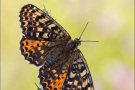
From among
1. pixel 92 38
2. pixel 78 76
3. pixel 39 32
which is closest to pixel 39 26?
pixel 39 32

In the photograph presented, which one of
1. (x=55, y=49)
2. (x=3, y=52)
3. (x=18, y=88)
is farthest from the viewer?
(x=3, y=52)

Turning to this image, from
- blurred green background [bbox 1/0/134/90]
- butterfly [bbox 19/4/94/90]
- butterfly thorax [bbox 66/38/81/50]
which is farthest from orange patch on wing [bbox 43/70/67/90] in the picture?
blurred green background [bbox 1/0/134/90]

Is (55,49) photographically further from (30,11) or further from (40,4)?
(40,4)

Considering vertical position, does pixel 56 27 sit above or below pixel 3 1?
below

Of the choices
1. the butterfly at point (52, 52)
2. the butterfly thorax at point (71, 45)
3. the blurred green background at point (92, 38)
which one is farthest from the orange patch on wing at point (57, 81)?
the blurred green background at point (92, 38)

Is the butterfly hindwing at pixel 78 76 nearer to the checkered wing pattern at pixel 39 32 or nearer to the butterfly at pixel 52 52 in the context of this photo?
the butterfly at pixel 52 52

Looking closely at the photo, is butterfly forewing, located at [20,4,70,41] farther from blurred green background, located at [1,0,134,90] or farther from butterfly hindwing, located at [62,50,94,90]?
blurred green background, located at [1,0,134,90]

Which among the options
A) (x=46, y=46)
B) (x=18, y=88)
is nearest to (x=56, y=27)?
(x=46, y=46)

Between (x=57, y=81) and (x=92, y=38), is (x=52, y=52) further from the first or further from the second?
(x=92, y=38)
